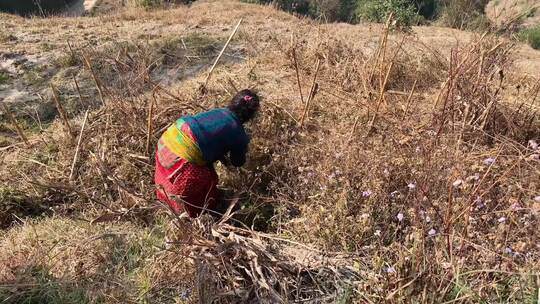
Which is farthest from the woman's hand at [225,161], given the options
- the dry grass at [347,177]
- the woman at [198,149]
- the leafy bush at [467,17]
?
the leafy bush at [467,17]

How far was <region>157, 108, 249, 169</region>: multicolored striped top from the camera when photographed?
293 centimetres

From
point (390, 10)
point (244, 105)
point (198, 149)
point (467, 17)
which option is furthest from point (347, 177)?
point (390, 10)

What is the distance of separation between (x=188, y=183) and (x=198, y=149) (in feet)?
0.74

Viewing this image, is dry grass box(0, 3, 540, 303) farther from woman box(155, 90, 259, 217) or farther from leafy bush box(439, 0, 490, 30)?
leafy bush box(439, 0, 490, 30)

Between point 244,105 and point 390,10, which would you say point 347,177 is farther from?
point 390,10

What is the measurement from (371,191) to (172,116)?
1.95m

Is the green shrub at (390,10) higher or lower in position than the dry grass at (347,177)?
lower

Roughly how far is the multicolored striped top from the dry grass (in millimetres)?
332

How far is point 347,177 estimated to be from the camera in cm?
286

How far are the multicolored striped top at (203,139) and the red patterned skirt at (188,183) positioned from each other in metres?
0.04

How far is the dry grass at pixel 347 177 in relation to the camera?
212 centimetres

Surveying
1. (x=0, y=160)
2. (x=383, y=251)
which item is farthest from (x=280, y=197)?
(x=0, y=160)

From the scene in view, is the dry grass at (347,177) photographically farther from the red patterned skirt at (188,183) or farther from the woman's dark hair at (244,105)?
the woman's dark hair at (244,105)

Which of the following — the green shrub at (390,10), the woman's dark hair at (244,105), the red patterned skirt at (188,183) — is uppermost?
the woman's dark hair at (244,105)
